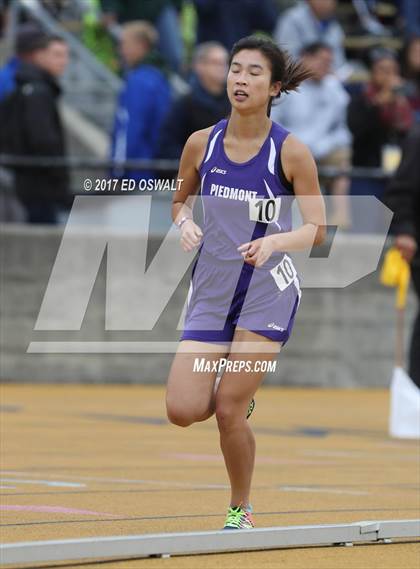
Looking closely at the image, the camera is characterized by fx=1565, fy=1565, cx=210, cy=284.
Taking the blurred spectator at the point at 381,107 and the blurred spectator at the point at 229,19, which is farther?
the blurred spectator at the point at 229,19

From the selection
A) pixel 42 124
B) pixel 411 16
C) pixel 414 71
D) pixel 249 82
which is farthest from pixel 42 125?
pixel 249 82

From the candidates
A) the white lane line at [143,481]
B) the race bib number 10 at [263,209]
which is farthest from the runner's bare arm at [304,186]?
the white lane line at [143,481]

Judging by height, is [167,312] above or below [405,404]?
above

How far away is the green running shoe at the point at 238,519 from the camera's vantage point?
7281 mm

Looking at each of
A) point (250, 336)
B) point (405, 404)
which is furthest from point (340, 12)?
point (250, 336)

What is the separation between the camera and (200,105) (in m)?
15.8

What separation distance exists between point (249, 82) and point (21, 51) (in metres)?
8.61

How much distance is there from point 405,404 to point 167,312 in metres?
4.95

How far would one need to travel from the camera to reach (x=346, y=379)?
54.9 ft

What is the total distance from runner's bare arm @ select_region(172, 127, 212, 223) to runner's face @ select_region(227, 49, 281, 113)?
0.94 ft

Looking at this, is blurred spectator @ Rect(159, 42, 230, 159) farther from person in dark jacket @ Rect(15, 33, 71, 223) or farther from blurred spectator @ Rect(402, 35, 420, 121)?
blurred spectator @ Rect(402, 35, 420, 121)

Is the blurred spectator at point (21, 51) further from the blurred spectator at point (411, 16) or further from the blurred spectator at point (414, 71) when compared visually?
the blurred spectator at point (411, 16)

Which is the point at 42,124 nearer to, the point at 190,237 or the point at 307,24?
the point at 307,24

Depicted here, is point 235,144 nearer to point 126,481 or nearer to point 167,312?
point 126,481
